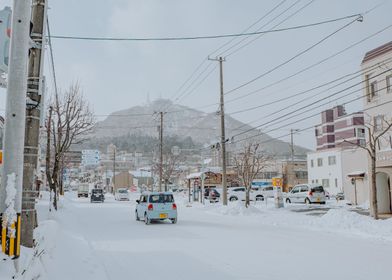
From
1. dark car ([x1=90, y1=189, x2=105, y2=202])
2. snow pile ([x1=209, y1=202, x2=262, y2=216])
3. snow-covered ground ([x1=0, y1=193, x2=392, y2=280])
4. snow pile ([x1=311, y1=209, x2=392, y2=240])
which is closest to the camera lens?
snow-covered ground ([x1=0, y1=193, x2=392, y2=280])

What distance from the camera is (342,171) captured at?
147 feet

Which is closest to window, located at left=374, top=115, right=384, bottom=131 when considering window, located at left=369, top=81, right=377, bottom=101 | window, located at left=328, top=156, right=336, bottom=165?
window, located at left=369, top=81, right=377, bottom=101

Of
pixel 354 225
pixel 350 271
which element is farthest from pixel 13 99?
pixel 354 225

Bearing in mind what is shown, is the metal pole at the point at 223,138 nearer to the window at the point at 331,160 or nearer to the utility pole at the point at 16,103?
the utility pole at the point at 16,103

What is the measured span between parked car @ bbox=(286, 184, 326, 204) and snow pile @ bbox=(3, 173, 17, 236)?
3726 cm

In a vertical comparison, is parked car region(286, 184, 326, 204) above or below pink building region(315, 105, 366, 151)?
below

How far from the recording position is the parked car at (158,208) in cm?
2084

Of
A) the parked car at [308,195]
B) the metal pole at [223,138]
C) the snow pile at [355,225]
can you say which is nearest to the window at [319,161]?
the parked car at [308,195]

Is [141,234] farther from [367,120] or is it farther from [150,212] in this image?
[367,120]

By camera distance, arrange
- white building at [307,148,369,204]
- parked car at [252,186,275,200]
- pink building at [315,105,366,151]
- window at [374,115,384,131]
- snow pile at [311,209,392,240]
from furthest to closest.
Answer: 1. pink building at [315,105,366,151]
2. parked car at [252,186,275,200]
3. white building at [307,148,369,204]
4. window at [374,115,384,131]
5. snow pile at [311,209,392,240]

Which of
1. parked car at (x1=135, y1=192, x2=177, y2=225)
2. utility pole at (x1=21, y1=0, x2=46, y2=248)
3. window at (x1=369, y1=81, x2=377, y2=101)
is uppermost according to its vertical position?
window at (x1=369, y1=81, x2=377, y2=101)

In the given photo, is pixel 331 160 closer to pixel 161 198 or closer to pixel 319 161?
pixel 319 161

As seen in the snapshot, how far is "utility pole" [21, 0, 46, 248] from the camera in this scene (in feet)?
23.5

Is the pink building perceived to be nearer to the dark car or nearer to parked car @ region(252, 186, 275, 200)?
parked car @ region(252, 186, 275, 200)
